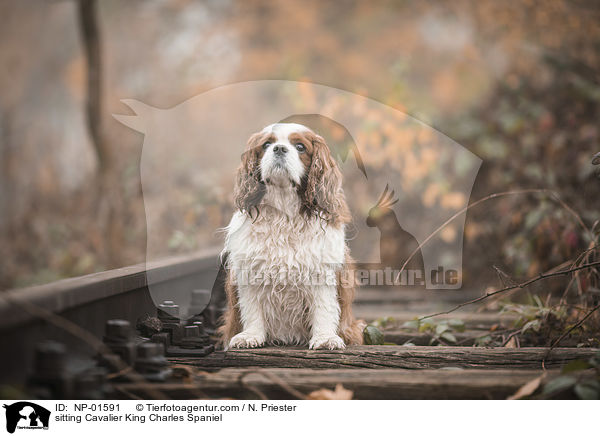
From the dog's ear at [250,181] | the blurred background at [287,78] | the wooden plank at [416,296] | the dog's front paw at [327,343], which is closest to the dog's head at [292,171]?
the dog's ear at [250,181]

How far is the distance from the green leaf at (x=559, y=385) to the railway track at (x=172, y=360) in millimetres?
93

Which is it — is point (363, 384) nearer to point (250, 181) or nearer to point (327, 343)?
point (327, 343)

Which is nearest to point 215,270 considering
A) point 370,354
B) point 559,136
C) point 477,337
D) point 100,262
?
point 370,354

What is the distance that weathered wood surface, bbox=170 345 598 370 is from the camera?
6.89ft

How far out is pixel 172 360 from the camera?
2.13m

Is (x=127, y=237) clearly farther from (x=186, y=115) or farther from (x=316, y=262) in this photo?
(x=316, y=262)

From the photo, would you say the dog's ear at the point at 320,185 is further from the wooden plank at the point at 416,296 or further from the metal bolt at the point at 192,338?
the wooden plank at the point at 416,296

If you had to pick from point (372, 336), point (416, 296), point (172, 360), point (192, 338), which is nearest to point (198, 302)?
point (192, 338)

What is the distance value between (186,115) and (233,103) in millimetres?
799

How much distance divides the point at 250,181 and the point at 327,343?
708 millimetres

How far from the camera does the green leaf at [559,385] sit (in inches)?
68.4

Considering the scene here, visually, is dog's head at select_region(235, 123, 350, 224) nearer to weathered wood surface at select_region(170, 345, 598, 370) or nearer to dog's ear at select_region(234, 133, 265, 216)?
dog's ear at select_region(234, 133, 265, 216)
